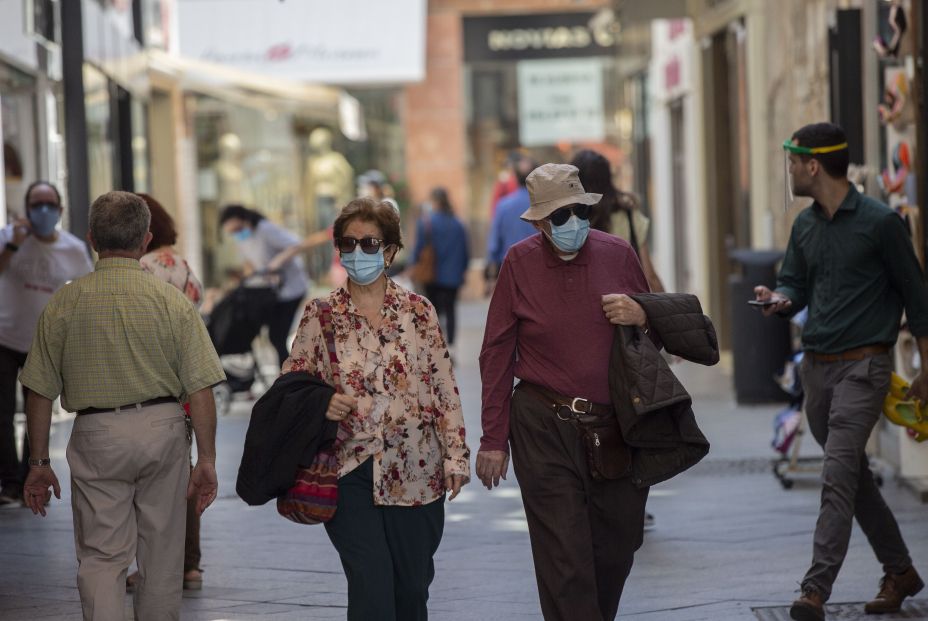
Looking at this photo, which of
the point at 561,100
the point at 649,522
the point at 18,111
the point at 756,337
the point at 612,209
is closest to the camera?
the point at 612,209

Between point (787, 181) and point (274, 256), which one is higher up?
point (787, 181)

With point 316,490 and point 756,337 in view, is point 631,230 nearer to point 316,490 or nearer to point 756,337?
point 316,490

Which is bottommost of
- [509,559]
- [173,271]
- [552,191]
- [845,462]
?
[509,559]

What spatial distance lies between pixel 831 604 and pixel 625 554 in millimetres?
1731

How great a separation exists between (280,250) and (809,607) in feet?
29.7

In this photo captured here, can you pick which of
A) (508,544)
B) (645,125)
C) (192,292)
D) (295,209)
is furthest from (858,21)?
(295,209)

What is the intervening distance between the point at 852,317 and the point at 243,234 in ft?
29.5

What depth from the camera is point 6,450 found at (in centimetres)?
978

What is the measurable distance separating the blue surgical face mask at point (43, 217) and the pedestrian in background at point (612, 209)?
10.2ft

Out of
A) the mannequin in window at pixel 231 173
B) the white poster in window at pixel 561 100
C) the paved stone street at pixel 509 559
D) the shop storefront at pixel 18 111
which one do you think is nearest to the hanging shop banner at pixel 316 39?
the mannequin in window at pixel 231 173

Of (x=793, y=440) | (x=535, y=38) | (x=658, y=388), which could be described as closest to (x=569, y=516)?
(x=658, y=388)

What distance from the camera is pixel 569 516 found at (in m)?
5.47

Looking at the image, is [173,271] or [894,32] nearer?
[173,271]

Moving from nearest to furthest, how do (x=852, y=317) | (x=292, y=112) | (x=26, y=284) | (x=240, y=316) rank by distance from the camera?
1. (x=852, y=317)
2. (x=26, y=284)
3. (x=240, y=316)
4. (x=292, y=112)
